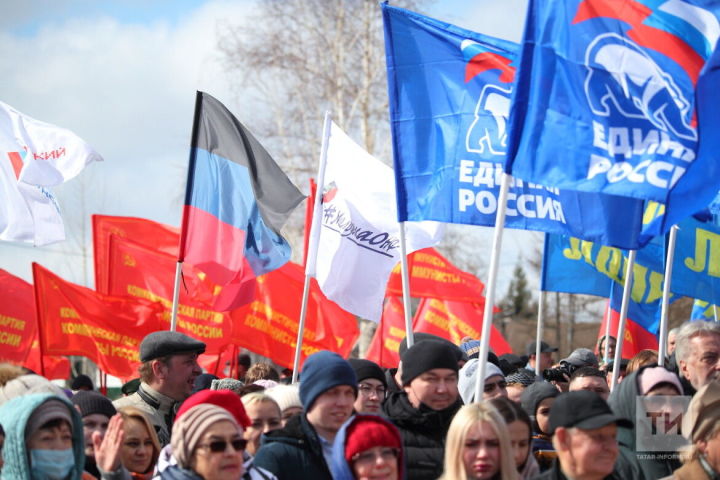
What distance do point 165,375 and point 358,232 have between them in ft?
10.6

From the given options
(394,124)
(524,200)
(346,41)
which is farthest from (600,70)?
(346,41)

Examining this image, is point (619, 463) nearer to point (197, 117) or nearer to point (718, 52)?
point (718, 52)

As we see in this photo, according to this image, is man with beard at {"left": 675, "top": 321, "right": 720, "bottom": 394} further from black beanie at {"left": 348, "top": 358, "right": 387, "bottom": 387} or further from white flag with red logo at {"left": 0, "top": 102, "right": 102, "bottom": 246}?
white flag with red logo at {"left": 0, "top": 102, "right": 102, "bottom": 246}

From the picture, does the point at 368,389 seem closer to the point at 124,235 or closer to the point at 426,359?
the point at 426,359

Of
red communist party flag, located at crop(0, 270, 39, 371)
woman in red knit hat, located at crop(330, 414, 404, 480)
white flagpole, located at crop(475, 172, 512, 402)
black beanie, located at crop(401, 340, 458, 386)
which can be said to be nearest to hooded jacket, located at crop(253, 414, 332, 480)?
woman in red knit hat, located at crop(330, 414, 404, 480)

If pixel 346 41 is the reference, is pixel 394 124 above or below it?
below

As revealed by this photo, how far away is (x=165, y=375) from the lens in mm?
7375

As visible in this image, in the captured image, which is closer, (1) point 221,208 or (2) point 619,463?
(2) point 619,463

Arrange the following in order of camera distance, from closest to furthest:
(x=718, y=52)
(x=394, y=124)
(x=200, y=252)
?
(x=718, y=52) → (x=394, y=124) → (x=200, y=252)

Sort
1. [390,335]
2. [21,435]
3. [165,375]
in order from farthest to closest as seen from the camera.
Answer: [390,335] < [165,375] < [21,435]

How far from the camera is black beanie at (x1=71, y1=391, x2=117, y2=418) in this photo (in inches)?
252

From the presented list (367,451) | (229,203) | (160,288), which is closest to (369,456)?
(367,451)

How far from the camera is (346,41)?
30328mm

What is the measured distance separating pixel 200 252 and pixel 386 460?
17.6ft
